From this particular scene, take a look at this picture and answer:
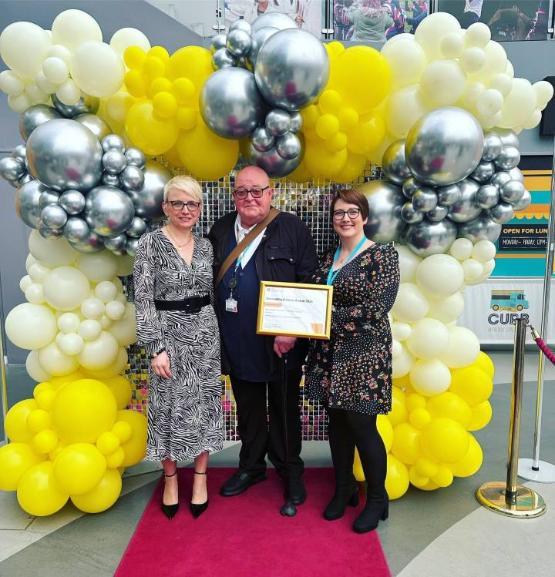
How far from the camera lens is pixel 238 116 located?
2.22 metres

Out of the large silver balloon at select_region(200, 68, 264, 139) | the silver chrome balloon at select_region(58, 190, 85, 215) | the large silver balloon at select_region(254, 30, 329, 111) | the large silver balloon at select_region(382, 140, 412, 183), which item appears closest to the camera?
the large silver balloon at select_region(254, 30, 329, 111)

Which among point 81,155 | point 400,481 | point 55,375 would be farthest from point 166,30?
point 400,481

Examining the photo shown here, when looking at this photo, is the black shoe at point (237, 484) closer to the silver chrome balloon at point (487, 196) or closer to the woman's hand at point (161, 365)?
the woman's hand at point (161, 365)

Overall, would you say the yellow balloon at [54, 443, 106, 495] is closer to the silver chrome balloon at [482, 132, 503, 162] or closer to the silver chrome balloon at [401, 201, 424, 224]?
the silver chrome balloon at [401, 201, 424, 224]

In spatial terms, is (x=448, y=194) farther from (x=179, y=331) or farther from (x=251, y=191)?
(x=179, y=331)

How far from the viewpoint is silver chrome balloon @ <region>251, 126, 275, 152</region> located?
2.29 meters

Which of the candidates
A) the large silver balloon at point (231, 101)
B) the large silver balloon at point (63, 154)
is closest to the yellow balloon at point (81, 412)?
the large silver balloon at point (63, 154)

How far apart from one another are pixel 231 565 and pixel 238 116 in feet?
6.69

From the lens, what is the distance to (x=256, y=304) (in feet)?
8.05

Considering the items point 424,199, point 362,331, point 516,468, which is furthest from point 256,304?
point 516,468

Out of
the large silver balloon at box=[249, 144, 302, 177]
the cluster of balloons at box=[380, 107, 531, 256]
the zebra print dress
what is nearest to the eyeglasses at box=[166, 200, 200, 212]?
the zebra print dress

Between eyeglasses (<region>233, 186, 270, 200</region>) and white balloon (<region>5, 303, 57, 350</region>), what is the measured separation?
3.91 ft

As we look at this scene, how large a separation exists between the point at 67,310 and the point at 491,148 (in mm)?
2295

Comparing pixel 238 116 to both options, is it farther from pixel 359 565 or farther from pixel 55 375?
pixel 359 565
